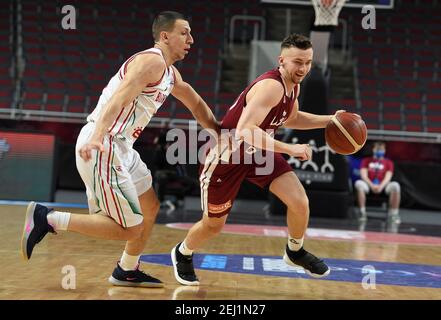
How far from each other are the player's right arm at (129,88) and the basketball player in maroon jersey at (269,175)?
0.64m

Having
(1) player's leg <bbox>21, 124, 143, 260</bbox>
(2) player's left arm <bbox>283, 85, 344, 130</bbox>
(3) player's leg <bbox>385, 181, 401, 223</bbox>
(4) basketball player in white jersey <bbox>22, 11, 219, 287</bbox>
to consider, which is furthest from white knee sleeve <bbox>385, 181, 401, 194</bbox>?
(1) player's leg <bbox>21, 124, 143, 260</bbox>

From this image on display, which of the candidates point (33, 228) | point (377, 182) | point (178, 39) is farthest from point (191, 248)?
point (377, 182)

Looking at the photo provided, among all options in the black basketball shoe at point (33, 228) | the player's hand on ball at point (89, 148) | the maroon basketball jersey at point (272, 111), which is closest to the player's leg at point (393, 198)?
the maroon basketball jersey at point (272, 111)

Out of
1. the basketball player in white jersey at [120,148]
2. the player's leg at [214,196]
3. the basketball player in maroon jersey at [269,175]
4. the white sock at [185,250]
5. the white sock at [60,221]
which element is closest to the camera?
the basketball player in white jersey at [120,148]

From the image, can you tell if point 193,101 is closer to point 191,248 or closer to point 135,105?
point 135,105

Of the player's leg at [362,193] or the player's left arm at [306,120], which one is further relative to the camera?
the player's leg at [362,193]

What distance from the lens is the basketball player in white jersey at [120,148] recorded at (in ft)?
12.3

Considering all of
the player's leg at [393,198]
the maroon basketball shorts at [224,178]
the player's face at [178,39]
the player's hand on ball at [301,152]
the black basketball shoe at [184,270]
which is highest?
the player's face at [178,39]

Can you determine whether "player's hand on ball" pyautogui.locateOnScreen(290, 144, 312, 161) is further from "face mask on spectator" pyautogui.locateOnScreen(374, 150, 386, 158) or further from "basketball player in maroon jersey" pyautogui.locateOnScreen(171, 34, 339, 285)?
"face mask on spectator" pyautogui.locateOnScreen(374, 150, 386, 158)

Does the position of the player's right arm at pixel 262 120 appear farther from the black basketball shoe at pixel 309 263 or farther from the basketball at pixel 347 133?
the black basketball shoe at pixel 309 263

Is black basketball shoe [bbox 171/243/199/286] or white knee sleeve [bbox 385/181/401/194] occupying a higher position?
black basketball shoe [bbox 171/243/199/286]

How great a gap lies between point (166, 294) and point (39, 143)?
7.04m

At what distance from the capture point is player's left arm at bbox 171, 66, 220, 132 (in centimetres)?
428

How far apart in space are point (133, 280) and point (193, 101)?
1159 millimetres
